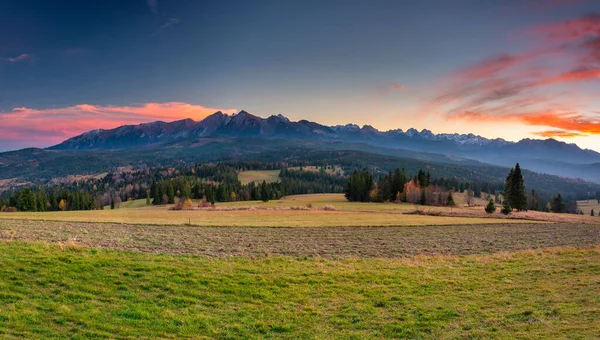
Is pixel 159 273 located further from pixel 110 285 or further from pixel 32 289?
pixel 32 289

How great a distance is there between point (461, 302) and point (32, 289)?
2001 centimetres

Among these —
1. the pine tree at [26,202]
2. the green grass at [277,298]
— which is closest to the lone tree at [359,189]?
the green grass at [277,298]

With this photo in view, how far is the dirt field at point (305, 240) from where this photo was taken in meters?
26.3

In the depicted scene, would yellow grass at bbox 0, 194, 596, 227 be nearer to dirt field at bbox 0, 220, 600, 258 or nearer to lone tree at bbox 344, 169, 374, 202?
dirt field at bbox 0, 220, 600, 258

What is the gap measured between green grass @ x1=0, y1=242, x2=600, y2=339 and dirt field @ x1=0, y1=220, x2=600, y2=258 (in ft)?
16.8

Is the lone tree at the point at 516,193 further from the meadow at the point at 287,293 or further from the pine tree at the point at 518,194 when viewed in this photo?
the meadow at the point at 287,293

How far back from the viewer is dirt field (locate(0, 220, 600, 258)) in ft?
86.3

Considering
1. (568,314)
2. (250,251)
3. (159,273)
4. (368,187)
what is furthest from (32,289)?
(368,187)

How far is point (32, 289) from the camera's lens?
45.4 ft

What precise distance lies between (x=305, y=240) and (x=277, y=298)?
19365 millimetres

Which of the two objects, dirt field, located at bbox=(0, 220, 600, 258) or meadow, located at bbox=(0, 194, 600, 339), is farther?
dirt field, located at bbox=(0, 220, 600, 258)

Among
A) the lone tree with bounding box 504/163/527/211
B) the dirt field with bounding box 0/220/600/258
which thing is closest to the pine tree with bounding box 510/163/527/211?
the lone tree with bounding box 504/163/527/211

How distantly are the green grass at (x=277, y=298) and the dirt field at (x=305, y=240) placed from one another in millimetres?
5130

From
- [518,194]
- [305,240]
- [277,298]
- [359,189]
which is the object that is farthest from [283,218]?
[518,194]
